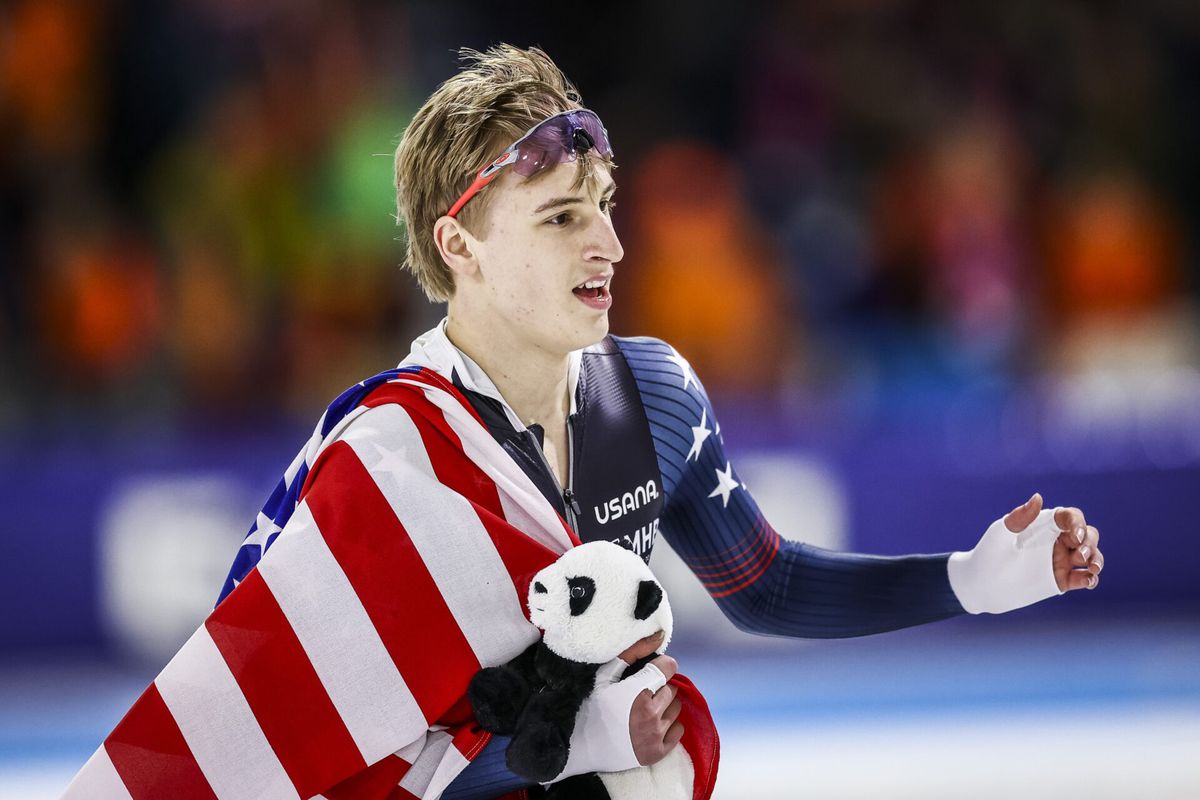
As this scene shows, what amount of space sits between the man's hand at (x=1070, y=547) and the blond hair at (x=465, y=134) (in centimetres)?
100

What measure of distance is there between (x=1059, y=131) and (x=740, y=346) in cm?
234

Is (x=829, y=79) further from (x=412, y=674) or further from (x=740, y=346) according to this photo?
(x=412, y=674)

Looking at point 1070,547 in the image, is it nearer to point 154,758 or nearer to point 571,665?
point 571,665

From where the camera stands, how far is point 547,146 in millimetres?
2434

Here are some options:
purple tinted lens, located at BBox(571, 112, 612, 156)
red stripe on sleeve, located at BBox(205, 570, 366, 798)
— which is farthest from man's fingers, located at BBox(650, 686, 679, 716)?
purple tinted lens, located at BBox(571, 112, 612, 156)

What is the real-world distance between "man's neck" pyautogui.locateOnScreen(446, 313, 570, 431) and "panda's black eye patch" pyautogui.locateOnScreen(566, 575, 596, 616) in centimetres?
48

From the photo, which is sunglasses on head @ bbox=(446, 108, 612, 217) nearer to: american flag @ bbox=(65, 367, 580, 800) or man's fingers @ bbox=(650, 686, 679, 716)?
american flag @ bbox=(65, 367, 580, 800)

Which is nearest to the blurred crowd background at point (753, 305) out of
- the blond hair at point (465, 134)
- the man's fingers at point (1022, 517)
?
the man's fingers at point (1022, 517)

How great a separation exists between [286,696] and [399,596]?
0.22 meters

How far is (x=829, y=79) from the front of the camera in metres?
7.75

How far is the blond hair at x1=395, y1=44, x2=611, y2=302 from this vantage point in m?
2.46

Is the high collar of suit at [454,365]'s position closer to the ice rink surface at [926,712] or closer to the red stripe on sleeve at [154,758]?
the red stripe on sleeve at [154,758]

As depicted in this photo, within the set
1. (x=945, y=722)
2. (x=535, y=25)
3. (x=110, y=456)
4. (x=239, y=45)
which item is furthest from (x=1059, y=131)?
(x=110, y=456)

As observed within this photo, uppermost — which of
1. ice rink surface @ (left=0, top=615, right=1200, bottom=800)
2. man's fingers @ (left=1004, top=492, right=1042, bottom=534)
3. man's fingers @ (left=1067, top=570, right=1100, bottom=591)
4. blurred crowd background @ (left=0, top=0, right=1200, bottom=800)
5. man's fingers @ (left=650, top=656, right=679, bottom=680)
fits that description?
blurred crowd background @ (left=0, top=0, right=1200, bottom=800)
